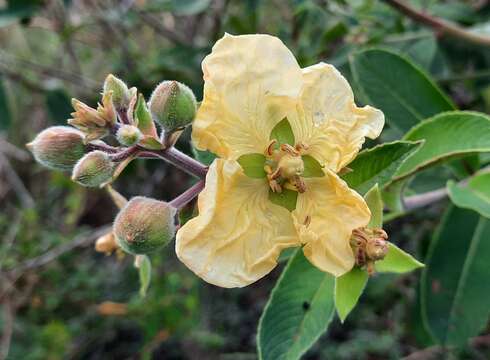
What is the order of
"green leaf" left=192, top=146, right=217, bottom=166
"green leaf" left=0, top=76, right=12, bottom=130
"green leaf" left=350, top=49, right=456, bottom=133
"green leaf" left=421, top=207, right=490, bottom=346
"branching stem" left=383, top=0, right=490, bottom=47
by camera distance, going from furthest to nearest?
"green leaf" left=0, top=76, right=12, bottom=130, "branching stem" left=383, top=0, right=490, bottom=47, "green leaf" left=421, top=207, right=490, bottom=346, "green leaf" left=350, top=49, right=456, bottom=133, "green leaf" left=192, top=146, right=217, bottom=166

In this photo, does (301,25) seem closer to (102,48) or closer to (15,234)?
(102,48)

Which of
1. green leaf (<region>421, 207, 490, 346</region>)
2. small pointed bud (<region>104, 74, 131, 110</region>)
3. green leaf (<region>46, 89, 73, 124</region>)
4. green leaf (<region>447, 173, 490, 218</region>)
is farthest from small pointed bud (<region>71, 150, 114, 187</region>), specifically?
green leaf (<region>46, 89, 73, 124</region>)

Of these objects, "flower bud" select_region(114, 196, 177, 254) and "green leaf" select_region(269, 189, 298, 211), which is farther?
"green leaf" select_region(269, 189, 298, 211)

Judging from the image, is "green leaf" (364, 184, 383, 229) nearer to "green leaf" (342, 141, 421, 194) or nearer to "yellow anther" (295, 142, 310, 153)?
"green leaf" (342, 141, 421, 194)

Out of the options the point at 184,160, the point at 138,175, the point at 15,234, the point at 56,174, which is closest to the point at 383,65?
the point at 184,160

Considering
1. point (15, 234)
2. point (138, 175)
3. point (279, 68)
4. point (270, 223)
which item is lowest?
point (15, 234)

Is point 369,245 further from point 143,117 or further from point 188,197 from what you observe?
point 143,117

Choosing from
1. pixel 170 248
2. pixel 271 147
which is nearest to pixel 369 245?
pixel 271 147
